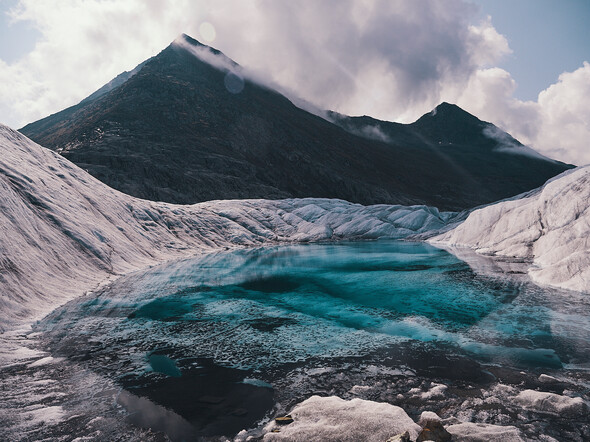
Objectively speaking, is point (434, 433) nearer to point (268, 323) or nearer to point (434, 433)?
point (434, 433)

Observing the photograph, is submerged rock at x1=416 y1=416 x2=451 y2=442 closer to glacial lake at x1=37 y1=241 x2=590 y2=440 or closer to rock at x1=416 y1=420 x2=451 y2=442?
rock at x1=416 y1=420 x2=451 y2=442

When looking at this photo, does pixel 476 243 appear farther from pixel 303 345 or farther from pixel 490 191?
pixel 490 191

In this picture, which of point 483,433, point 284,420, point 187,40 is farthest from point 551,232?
point 187,40

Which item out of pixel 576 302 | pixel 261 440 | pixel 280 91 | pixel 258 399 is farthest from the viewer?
pixel 280 91

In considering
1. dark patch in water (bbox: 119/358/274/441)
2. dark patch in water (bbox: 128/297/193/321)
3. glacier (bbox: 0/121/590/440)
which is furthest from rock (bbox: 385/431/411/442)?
dark patch in water (bbox: 128/297/193/321)

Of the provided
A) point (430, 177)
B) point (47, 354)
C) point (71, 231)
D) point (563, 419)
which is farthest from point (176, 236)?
point (430, 177)

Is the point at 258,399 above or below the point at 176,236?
below

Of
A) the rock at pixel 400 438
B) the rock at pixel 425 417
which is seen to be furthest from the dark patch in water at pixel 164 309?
the rock at pixel 400 438
